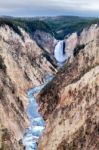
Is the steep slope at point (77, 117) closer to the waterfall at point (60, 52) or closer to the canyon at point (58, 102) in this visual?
the canyon at point (58, 102)

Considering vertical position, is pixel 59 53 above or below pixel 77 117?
below

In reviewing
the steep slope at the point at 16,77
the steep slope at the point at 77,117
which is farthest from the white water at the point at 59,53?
the steep slope at the point at 77,117

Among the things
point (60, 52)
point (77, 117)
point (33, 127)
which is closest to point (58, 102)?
point (33, 127)

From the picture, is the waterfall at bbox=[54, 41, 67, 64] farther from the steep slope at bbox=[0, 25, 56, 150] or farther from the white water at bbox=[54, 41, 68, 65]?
the steep slope at bbox=[0, 25, 56, 150]

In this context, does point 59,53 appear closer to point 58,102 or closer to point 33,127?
point 58,102

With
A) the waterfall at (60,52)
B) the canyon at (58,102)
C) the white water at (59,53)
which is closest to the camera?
the canyon at (58,102)

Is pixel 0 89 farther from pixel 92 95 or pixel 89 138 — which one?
pixel 89 138

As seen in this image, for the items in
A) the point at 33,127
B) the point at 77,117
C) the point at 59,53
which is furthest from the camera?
the point at 59,53

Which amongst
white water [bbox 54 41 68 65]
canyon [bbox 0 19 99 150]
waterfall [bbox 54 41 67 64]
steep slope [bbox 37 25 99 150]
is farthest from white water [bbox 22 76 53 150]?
waterfall [bbox 54 41 67 64]
